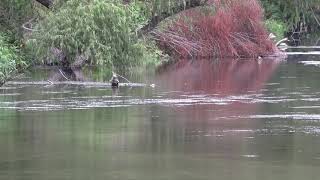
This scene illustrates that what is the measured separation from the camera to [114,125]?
649 inches

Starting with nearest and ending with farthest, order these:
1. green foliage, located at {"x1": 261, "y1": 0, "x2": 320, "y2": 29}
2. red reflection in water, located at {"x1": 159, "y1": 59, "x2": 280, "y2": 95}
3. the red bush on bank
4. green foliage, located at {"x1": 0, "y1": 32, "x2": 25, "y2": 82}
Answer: green foliage, located at {"x1": 0, "y1": 32, "x2": 25, "y2": 82}, red reflection in water, located at {"x1": 159, "y1": 59, "x2": 280, "y2": 95}, the red bush on bank, green foliage, located at {"x1": 261, "y1": 0, "x2": 320, "y2": 29}

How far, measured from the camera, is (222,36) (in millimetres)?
44219

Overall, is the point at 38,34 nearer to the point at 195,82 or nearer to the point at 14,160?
the point at 195,82

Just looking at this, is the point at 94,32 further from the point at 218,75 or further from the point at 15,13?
the point at 218,75

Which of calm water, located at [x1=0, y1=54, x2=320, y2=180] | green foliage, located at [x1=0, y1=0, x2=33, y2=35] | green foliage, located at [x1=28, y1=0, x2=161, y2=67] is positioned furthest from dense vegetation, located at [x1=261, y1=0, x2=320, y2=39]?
calm water, located at [x1=0, y1=54, x2=320, y2=180]

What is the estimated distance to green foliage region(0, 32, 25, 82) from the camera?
25125mm

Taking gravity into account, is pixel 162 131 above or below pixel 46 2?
below

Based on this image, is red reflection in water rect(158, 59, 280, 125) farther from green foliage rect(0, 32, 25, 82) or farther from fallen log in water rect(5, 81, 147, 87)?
green foliage rect(0, 32, 25, 82)

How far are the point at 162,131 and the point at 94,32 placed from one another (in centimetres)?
1335

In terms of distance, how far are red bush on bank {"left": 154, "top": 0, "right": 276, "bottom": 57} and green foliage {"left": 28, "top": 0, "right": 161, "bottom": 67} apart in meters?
14.2

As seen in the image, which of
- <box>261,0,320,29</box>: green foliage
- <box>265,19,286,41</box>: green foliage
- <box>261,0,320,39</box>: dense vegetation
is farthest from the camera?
<box>261,0,320,29</box>: green foliage

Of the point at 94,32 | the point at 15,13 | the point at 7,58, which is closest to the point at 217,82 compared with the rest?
the point at 94,32

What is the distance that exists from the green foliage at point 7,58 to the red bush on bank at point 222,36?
1411 cm

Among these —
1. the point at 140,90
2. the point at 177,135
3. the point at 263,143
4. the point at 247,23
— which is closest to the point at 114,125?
the point at 177,135
